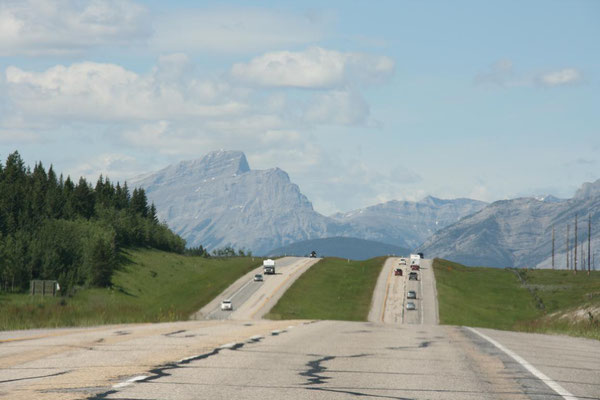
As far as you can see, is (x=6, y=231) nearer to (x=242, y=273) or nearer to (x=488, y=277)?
(x=242, y=273)

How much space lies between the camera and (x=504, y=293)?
12638 cm

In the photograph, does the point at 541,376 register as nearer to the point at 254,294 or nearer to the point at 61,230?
the point at 254,294

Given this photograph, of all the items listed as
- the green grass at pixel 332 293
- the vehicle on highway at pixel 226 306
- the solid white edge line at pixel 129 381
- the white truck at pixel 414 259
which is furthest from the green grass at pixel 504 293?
the solid white edge line at pixel 129 381

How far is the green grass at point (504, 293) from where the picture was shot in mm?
107875

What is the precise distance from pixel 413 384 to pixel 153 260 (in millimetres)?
153175

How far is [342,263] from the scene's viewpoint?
493ft

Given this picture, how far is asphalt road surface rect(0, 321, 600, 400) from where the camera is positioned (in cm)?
1159

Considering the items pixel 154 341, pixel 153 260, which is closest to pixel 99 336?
pixel 154 341

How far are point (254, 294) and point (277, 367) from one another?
346 ft

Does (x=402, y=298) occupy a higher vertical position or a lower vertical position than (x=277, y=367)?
lower

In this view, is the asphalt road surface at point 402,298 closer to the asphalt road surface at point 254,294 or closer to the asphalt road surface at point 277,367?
the asphalt road surface at point 254,294

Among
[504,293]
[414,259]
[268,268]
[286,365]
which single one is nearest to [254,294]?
[268,268]

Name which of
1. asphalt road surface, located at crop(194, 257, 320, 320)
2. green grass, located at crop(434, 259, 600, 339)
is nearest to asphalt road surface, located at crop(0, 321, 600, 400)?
asphalt road surface, located at crop(194, 257, 320, 320)

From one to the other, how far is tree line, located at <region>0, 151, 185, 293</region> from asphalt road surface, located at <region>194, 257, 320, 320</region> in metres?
23.2
